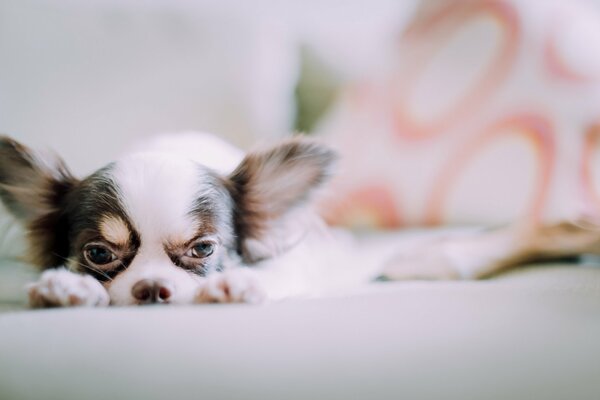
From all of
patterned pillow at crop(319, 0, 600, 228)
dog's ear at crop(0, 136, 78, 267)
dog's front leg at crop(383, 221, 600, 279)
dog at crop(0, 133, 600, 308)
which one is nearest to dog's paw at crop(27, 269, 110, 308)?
dog at crop(0, 133, 600, 308)

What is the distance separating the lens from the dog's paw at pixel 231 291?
749mm

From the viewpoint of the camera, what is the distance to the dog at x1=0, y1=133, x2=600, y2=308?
828mm

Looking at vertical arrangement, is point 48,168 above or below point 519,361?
above

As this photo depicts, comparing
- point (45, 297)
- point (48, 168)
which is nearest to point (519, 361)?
point (45, 297)

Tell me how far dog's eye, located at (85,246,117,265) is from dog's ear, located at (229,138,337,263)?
0.89 ft

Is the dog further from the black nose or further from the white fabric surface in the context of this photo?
the white fabric surface

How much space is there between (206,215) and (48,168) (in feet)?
1.02

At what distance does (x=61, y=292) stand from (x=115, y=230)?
0.20 meters

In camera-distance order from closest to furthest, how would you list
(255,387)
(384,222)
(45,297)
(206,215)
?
(255,387) < (45,297) < (206,215) < (384,222)

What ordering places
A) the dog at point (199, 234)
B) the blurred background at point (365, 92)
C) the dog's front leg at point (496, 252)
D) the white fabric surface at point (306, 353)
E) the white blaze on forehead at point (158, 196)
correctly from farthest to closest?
the blurred background at point (365, 92) < the dog's front leg at point (496, 252) < the white blaze on forehead at point (158, 196) < the dog at point (199, 234) < the white fabric surface at point (306, 353)

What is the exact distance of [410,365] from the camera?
57 centimetres

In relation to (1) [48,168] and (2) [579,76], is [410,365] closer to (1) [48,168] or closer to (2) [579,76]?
(1) [48,168]

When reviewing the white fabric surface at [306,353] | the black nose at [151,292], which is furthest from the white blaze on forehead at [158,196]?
the white fabric surface at [306,353]

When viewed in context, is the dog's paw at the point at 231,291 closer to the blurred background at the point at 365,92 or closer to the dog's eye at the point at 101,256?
the dog's eye at the point at 101,256
